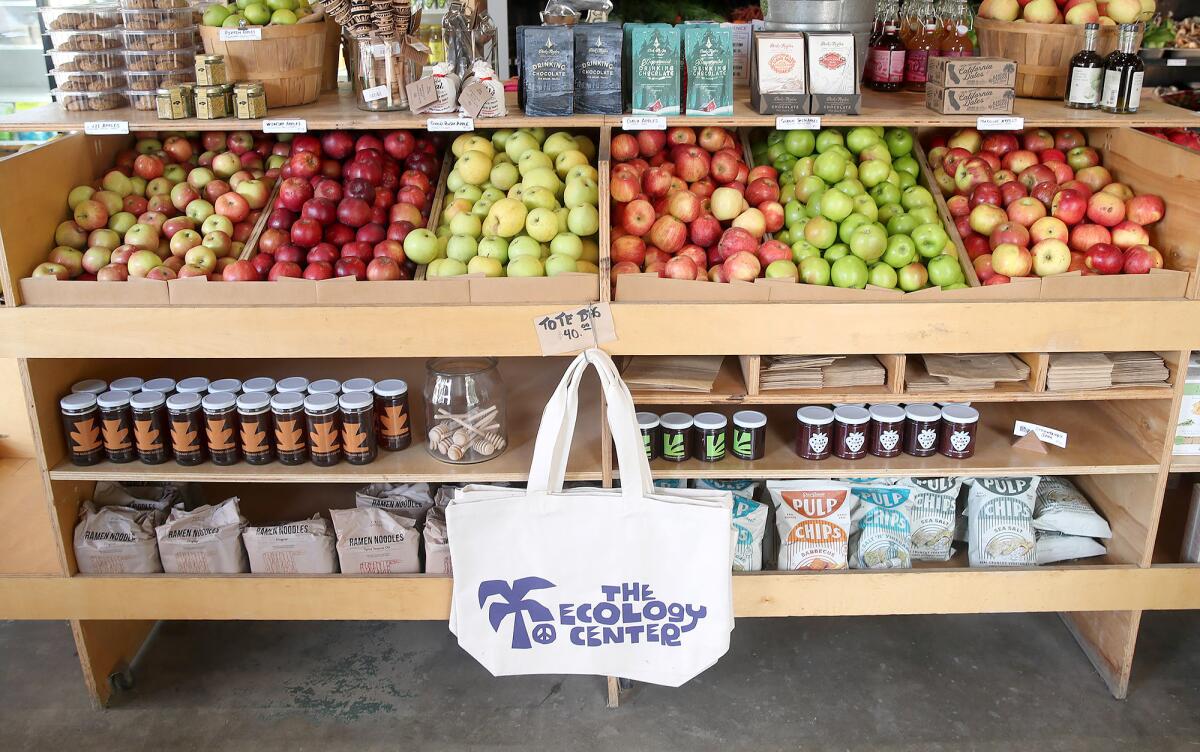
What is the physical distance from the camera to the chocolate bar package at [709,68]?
2484mm

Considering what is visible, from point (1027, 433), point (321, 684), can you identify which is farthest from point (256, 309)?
point (1027, 433)

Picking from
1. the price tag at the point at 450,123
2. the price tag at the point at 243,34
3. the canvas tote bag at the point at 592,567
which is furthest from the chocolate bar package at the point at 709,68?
the price tag at the point at 243,34

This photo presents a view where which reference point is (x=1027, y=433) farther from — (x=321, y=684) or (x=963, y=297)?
(x=321, y=684)

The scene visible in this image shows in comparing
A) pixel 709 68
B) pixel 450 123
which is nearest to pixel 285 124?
pixel 450 123

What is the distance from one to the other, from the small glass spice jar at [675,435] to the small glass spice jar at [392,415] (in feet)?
2.25

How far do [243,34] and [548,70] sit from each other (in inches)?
32.4

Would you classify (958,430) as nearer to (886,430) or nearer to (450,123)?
(886,430)

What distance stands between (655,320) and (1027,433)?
1118 millimetres

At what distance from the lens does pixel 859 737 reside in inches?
103

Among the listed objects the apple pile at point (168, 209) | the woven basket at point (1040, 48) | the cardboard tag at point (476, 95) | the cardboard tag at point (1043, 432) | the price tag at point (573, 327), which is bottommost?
the cardboard tag at point (1043, 432)

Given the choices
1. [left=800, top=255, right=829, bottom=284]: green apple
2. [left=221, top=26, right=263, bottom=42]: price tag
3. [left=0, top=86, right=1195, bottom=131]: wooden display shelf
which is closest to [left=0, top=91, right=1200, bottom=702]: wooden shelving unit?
[left=0, top=86, right=1195, bottom=131]: wooden display shelf

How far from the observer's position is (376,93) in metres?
2.63

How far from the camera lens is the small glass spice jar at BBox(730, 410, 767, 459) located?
2.60m

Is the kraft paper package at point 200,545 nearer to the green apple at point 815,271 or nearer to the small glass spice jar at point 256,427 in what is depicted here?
the small glass spice jar at point 256,427
